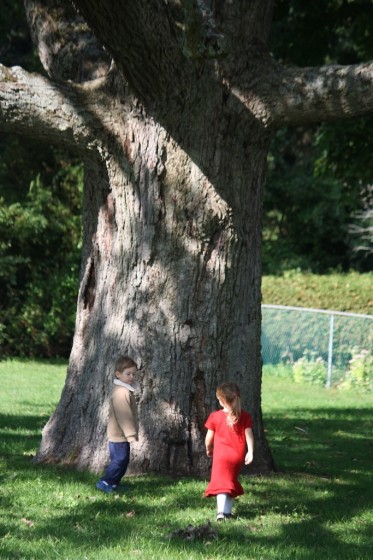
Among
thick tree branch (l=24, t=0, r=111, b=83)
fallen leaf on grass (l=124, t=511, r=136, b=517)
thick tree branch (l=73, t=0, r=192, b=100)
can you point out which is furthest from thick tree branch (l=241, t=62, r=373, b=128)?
fallen leaf on grass (l=124, t=511, r=136, b=517)

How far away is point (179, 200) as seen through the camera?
360 inches

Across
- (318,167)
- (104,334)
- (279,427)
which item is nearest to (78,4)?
(104,334)

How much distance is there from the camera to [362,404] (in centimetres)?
1928

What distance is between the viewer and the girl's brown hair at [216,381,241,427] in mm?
7949

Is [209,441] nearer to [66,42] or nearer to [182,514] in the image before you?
[182,514]

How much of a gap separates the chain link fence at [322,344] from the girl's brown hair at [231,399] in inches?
575

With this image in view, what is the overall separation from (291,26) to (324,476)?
26.8 ft

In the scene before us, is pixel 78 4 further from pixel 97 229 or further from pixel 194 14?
pixel 97 229

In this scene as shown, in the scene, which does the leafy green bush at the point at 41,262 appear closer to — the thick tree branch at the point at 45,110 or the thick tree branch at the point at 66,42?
the thick tree branch at the point at 66,42

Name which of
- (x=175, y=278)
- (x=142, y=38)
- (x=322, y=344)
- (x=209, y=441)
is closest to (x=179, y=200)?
(x=175, y=278)

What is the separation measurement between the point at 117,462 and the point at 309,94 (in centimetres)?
345

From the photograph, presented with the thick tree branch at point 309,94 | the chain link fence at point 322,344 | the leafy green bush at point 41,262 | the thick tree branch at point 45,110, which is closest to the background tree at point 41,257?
the leafy green bush at point 41,262

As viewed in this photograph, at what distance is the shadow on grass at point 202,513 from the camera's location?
700 centimetres

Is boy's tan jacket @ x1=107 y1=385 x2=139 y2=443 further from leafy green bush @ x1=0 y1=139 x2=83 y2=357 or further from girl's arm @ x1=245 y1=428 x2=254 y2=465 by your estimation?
leafy green bush @ x1=0 y1=139 x2=83 y2=357
